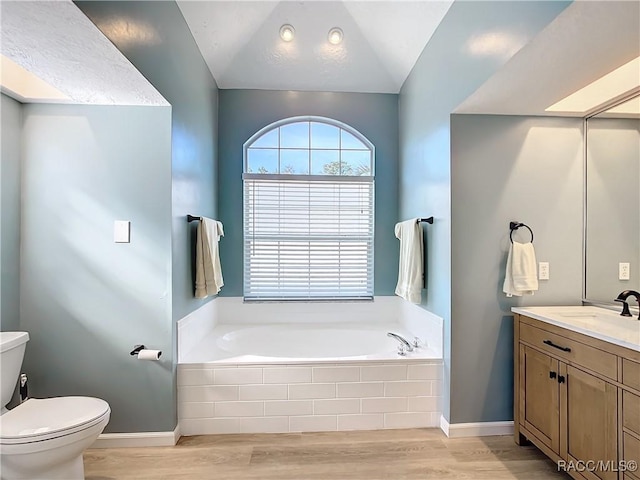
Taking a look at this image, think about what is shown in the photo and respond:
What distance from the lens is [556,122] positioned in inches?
90.0

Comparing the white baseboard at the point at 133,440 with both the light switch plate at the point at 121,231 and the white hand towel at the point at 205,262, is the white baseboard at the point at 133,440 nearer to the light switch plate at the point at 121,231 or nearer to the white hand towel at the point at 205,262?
the white hand towel at the point at 205,262

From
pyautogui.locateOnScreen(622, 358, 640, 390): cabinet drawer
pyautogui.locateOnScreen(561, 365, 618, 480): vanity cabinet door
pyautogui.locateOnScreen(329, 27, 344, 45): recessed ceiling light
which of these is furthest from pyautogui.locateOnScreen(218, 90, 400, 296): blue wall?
pyautogui.locateOnScreen(622, 358, 640, 390): cabinet drawer

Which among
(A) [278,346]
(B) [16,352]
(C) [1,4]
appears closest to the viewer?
(C) [1,4]

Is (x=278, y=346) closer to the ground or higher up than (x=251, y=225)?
closer to the ground

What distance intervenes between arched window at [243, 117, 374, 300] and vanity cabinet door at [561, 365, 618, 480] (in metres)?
1.84

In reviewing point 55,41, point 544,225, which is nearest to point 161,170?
point 55,41

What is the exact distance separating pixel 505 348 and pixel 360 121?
2.26 metres

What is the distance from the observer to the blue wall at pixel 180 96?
1640mm

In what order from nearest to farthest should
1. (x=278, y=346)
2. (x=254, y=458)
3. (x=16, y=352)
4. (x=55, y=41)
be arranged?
1. (x=55, y=41)
2. (x=16, y=352)
3. (x=254, y=458)
4. (x=278, y=346)

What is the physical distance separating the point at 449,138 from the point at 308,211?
4.92 ft

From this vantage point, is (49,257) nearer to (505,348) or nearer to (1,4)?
(1,4)

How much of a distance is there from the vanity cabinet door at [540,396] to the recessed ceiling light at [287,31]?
2710mm

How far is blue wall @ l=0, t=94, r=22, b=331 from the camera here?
201cm

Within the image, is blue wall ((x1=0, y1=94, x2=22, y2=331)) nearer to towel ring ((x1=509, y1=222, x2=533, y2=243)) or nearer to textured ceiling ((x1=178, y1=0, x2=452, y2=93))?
textured ceiling ((x1=178, y1=0, x2=452, y2=93))
